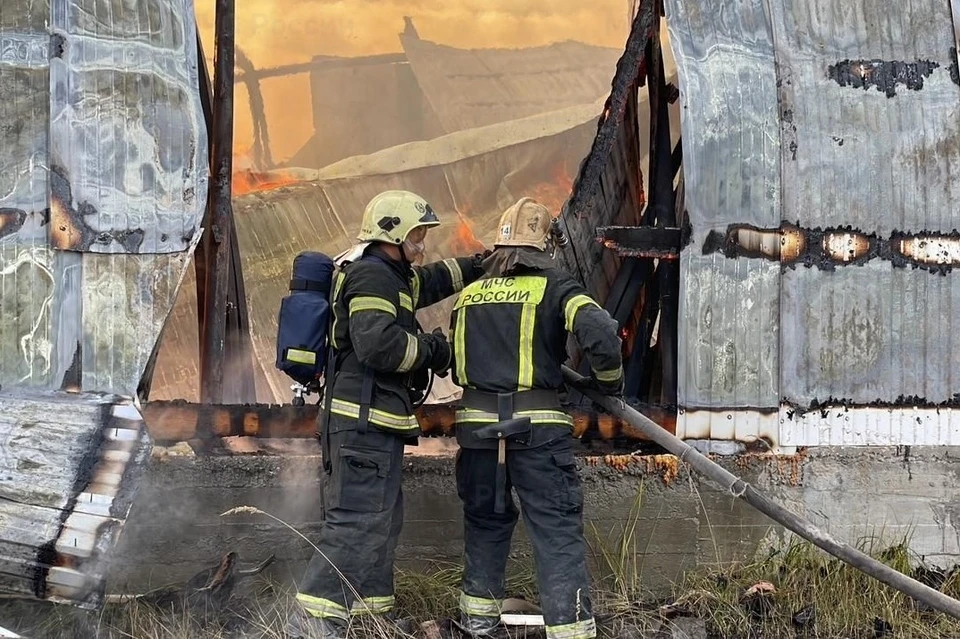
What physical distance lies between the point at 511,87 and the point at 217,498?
7480 millimetres

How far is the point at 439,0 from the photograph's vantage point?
10594 mm

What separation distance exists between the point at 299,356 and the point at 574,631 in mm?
1723

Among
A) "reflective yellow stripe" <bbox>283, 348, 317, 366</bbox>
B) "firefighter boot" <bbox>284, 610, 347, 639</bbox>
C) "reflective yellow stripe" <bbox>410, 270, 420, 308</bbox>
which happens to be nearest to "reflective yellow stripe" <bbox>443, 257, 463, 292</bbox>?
"reflective yellow stripe" <bbox>410, 270, 420, 308</bbox>

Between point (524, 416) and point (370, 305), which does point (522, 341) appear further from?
point (370, 305)

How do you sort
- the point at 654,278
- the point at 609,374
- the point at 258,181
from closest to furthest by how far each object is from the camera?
the point at 609,374, the point at 654,278, the point at 258,181

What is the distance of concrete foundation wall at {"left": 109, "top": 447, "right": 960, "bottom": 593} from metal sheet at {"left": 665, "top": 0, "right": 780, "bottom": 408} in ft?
1.60

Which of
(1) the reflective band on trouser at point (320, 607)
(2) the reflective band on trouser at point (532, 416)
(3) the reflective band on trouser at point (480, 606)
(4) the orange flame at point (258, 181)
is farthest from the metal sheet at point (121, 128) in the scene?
(4) the orange flame at point (258, 181)

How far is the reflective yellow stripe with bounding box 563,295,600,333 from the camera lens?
4.20 meters

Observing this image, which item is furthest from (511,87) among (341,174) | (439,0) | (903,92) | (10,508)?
(10,508)

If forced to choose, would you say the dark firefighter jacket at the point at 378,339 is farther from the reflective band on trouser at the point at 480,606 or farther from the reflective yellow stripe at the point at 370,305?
the reflective band on trouser at the point at 480,606

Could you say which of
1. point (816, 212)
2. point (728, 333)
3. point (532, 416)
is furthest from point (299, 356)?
point (816, 212)

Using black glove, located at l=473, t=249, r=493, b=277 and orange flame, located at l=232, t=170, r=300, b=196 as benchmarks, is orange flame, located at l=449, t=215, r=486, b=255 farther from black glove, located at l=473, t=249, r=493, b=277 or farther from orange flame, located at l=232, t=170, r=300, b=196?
black glove, located at l=473, t=249, r=493, b=277

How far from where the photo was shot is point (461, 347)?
4.46m

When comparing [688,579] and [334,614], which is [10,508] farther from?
[688,579]
